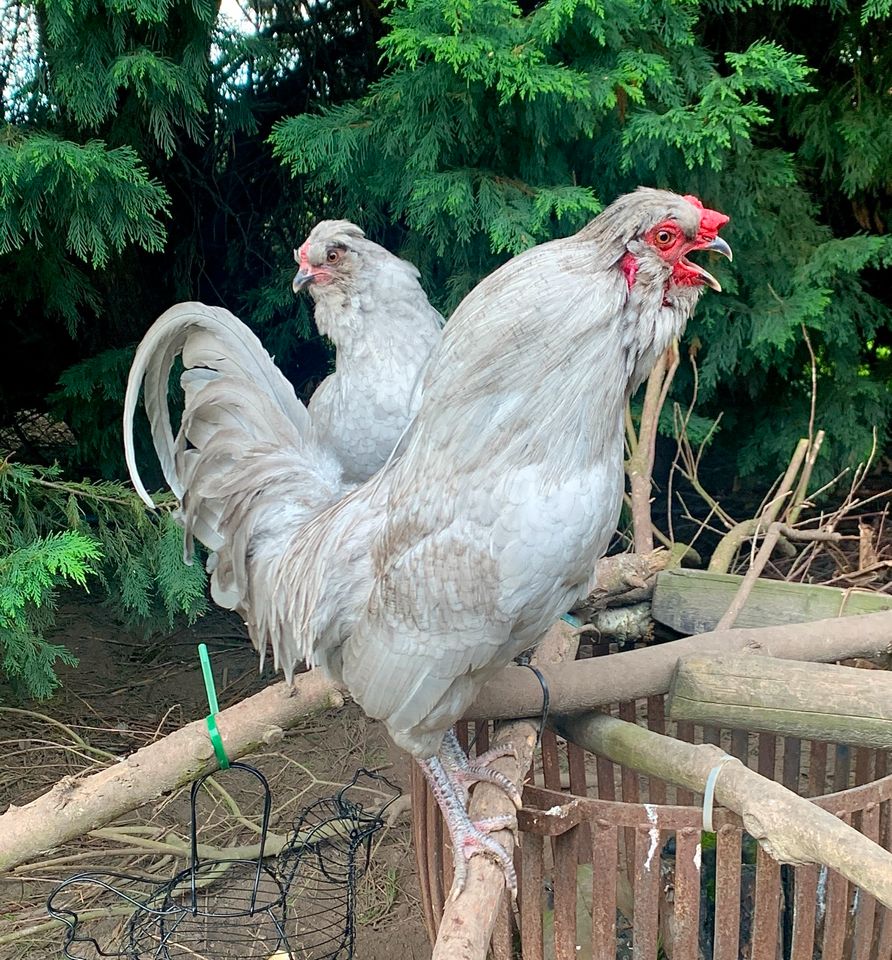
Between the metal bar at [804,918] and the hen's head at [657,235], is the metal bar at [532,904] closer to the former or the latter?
the metal bar at [804,918]

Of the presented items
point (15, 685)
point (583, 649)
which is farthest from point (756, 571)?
A: point (15, 685)

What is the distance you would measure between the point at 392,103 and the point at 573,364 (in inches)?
73.4

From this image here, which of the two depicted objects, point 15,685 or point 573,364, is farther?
point 15,685

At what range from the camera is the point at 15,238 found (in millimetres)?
2826

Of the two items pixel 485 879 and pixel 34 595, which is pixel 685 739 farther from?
pixel 34 595

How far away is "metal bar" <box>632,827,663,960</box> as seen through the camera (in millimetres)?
1757

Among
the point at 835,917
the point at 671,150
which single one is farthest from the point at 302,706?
the point at 671,150

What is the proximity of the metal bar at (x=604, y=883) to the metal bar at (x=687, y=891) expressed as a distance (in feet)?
0.43

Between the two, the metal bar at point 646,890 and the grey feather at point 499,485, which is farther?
the metal bar at point 646,890

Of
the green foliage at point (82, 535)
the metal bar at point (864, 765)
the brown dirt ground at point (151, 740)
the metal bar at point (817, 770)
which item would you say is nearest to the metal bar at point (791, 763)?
the metal bar at point (817, 770)

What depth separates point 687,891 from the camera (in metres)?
1.75

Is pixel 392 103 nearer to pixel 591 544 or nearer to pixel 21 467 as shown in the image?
pixel 21 467

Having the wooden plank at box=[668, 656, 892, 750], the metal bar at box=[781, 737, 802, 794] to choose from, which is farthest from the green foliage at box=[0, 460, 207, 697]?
the metal bar at box=[781, 737, 802, 794]

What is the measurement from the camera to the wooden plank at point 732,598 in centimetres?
267
